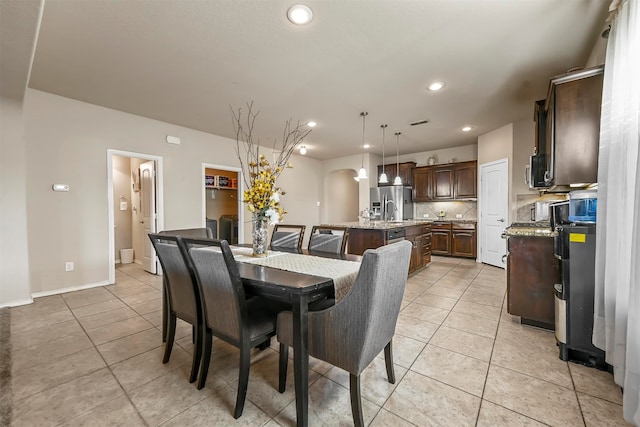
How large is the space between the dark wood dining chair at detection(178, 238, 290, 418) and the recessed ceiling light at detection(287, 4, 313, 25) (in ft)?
5.83

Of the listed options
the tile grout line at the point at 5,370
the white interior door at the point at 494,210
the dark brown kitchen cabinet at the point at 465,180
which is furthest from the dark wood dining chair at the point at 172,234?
the dark brown kitchen cabinet at the point at 465,180

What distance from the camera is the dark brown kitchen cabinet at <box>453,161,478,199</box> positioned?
229 inches

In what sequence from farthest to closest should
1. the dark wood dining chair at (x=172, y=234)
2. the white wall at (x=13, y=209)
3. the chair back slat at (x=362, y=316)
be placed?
1. the white wall at (x=13, y=209)
2. the dark wood dining chair at (x=172, y=234)
3. the chair back slat at (x=362, y=316)

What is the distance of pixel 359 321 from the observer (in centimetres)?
123

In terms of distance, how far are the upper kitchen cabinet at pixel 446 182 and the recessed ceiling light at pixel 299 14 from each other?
16.8 ft

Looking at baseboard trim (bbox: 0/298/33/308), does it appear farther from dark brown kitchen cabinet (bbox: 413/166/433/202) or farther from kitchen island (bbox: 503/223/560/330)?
dark brown kitchen cabinet (bbox: 413/166/433/202)

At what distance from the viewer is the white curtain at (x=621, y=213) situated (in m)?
1.31

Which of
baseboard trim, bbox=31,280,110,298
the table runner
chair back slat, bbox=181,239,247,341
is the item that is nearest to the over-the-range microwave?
the table runner

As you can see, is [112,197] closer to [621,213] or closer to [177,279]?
[177,279]

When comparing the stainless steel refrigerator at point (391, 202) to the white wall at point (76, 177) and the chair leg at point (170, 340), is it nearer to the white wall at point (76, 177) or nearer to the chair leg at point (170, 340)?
the white wall at point (76, 177)

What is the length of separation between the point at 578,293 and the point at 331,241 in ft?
6.16

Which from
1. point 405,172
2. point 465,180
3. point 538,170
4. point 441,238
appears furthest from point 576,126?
point 405,172

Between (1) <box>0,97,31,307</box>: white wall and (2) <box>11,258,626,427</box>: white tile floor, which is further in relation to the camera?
(1) <box>0,97,31,307</box>: white wall

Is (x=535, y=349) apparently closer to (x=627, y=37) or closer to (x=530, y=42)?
(x=627, y=37)
